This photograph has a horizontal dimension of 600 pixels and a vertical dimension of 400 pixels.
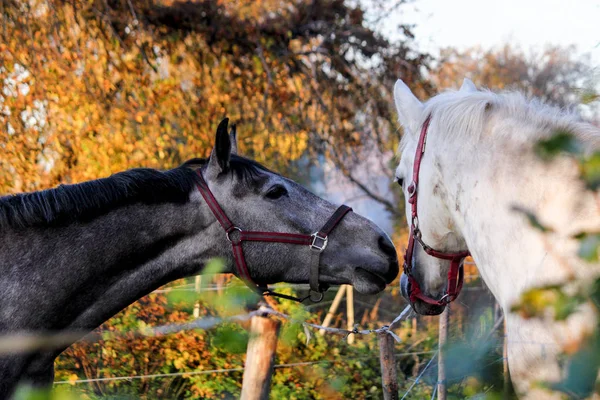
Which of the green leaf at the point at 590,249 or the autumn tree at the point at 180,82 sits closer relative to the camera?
the green leaf at the point at 590,249

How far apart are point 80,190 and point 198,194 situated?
0.49 m

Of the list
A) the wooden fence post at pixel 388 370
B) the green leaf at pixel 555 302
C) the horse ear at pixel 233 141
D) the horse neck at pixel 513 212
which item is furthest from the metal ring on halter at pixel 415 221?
the green leaf at pixel 555 302

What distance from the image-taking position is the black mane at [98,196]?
8.44 feet

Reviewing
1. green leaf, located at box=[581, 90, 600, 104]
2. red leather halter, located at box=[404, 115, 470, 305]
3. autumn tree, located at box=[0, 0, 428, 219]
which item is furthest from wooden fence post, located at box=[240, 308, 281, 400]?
green leaf, located at box=[581, 90, 600, 104]

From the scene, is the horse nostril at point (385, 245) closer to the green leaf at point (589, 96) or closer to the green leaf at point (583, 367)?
the green leaf at point (589, 96)

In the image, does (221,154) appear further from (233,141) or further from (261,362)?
(261,362)

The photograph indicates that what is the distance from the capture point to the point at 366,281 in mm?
2934

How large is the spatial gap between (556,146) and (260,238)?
7.11 ft

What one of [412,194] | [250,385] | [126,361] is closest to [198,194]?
[412,194]

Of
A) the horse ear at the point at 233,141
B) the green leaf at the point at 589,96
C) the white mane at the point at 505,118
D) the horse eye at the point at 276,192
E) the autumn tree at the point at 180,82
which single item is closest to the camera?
the green leaf at the point at 589,96

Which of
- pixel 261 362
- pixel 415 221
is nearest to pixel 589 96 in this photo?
pixel 415 221

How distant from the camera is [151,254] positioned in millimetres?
2766

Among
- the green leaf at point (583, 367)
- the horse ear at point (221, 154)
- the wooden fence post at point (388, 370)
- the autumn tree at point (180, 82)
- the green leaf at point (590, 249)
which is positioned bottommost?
the wooden fence post at point (388, 370)

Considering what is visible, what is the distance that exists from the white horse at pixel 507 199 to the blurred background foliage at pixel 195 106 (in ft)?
10.9
